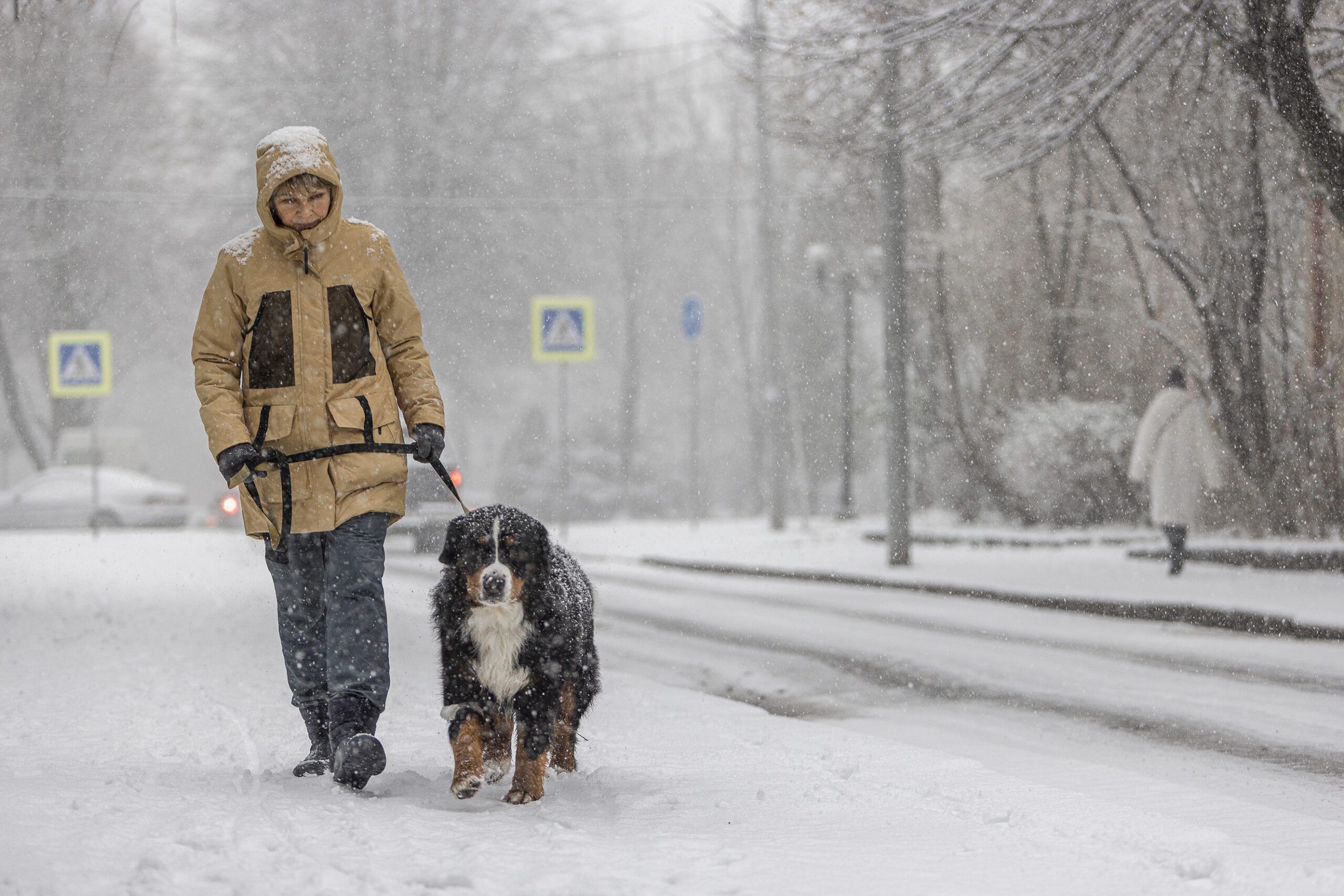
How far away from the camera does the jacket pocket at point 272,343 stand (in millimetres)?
4852

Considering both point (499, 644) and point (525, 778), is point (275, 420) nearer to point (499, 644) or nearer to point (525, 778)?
point (499, 644)

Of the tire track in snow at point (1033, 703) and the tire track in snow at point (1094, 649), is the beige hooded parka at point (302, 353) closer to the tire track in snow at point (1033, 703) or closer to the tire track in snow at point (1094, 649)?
the tire track in snow at point (1033, 703)

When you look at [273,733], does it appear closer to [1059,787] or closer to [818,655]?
[1059,787]

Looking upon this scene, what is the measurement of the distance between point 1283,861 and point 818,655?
18.4ft

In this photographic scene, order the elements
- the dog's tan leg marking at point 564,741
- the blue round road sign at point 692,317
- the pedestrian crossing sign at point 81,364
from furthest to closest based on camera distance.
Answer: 1. the blue round road sign at point 692,317
2. the pedestrian crossing sign at point 81,364
3. the dog's tan leg marking at point 564,741

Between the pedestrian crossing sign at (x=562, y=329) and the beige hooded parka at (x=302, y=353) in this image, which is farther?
the pedestrian crossing sign at (x=562, y=329)

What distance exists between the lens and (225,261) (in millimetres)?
4906

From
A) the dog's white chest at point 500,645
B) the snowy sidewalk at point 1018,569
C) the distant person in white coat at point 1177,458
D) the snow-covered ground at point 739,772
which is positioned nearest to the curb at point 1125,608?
the snowy sidewalk at point 1018,569

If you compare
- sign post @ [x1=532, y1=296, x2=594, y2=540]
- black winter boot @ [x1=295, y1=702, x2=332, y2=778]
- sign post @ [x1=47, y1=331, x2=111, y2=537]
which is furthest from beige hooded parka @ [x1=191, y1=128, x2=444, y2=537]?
sign post @ [x1=47, y1=331, x2=111, y2=537]

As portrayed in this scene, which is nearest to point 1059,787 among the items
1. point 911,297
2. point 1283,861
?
point 1283,861

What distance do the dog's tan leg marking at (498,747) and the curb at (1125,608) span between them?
23.6ft

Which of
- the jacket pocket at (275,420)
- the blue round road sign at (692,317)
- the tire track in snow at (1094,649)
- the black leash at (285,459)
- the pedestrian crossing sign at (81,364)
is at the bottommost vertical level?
the tire track in snow at (1094,649)

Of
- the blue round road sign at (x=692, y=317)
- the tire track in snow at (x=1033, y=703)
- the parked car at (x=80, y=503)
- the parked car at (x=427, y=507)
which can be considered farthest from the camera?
the parked car at (x=80, y=503)

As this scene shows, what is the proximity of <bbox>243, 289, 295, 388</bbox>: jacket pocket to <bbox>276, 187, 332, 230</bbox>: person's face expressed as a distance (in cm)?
22
